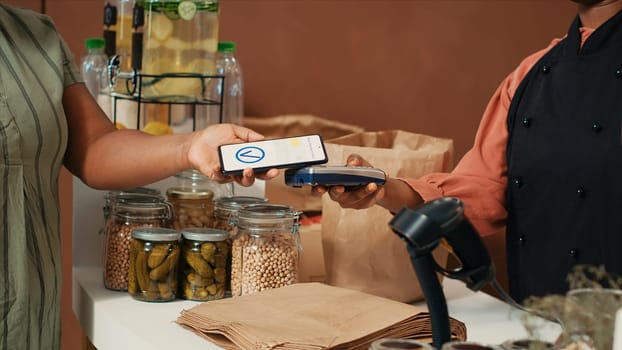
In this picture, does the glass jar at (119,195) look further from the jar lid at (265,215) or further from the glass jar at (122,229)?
the jar lid at (265,215)

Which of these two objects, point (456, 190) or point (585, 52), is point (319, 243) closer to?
point (456, 190)

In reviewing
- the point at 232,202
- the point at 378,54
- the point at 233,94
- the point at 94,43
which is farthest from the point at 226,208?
the point at 378,54

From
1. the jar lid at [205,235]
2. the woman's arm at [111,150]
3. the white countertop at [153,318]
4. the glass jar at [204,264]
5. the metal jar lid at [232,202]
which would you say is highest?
the woman's arm at [111,150]

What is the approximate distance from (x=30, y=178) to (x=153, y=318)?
11.8 inches

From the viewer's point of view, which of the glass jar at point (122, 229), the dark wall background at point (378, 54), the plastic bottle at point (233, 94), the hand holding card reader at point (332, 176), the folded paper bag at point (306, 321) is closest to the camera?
the folded paper bag at point (306, 321)

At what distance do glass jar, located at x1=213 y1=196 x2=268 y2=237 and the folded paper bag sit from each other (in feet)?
0.85

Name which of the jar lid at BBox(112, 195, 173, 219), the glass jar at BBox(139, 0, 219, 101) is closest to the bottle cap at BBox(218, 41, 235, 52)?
the glass jar at BBox(139, 0, 219, 101)

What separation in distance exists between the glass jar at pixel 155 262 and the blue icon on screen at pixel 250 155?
11.6 inches

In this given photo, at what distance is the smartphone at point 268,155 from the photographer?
4.09 feet

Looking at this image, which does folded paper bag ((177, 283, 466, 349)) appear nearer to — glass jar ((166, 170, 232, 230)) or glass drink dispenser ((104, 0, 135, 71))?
glass jar ((166, 170, 232, 230))

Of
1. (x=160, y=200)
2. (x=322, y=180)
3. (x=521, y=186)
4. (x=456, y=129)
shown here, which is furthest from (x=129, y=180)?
(x=456, y=129)

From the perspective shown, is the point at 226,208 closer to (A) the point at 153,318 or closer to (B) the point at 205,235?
(B) the point at 205,235

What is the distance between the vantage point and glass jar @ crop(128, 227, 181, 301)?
58.3 inches

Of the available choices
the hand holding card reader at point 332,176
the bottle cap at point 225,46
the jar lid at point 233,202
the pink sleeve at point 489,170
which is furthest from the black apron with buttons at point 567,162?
the bottle cap at point 225,46
